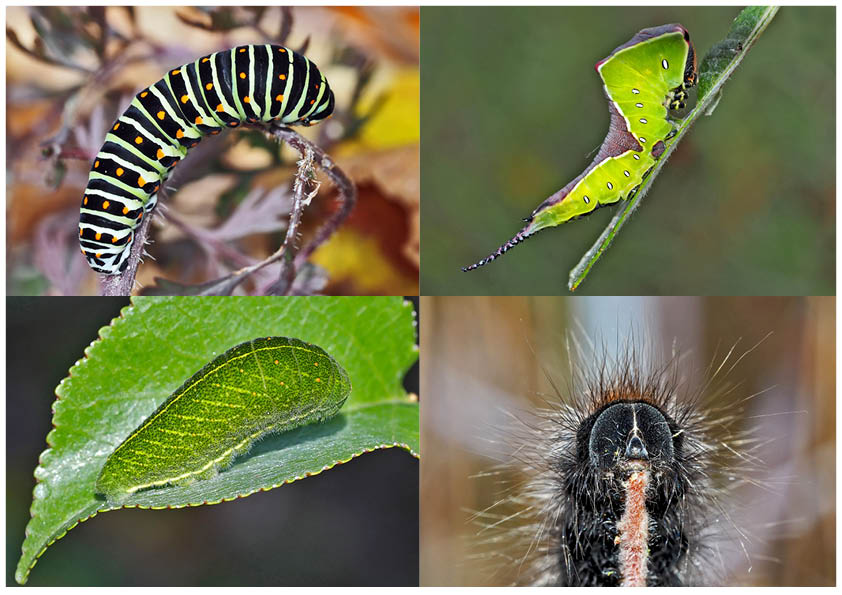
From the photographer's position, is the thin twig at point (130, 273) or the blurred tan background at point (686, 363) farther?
the blurred tan background at point (686, 363)

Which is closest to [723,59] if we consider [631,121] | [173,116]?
[631,121]

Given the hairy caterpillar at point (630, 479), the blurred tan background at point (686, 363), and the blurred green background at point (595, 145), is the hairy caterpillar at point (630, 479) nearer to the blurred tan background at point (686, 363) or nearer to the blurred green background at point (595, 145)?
the blurred tan background at point (686, 363)

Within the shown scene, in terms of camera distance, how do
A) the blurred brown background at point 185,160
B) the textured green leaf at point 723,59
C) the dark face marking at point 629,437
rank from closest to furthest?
the dark face marking at point 629,437 → the textured green leaf at point 723,59 → the blurred brown background at point 185,160

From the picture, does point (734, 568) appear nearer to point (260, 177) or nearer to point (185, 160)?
point (260, 177)

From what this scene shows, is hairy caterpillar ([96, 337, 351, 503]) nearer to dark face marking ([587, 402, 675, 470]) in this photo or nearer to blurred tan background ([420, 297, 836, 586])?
blurred tan background ([420, 297, 836, 586])

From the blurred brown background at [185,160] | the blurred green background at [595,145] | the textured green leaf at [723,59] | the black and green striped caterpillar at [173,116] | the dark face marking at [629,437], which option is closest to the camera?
the dark face marking at [629,437]

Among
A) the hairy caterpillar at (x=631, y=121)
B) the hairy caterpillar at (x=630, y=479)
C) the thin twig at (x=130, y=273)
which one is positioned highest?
the hairy caterpillar at (x=631, y=121)

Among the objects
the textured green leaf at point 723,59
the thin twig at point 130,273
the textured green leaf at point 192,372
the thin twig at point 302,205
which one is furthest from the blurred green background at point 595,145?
the thin twig at point 130,273

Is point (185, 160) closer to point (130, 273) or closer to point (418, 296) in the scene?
point (130, 273)

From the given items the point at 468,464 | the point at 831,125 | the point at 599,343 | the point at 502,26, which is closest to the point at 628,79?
the point at 599,343
